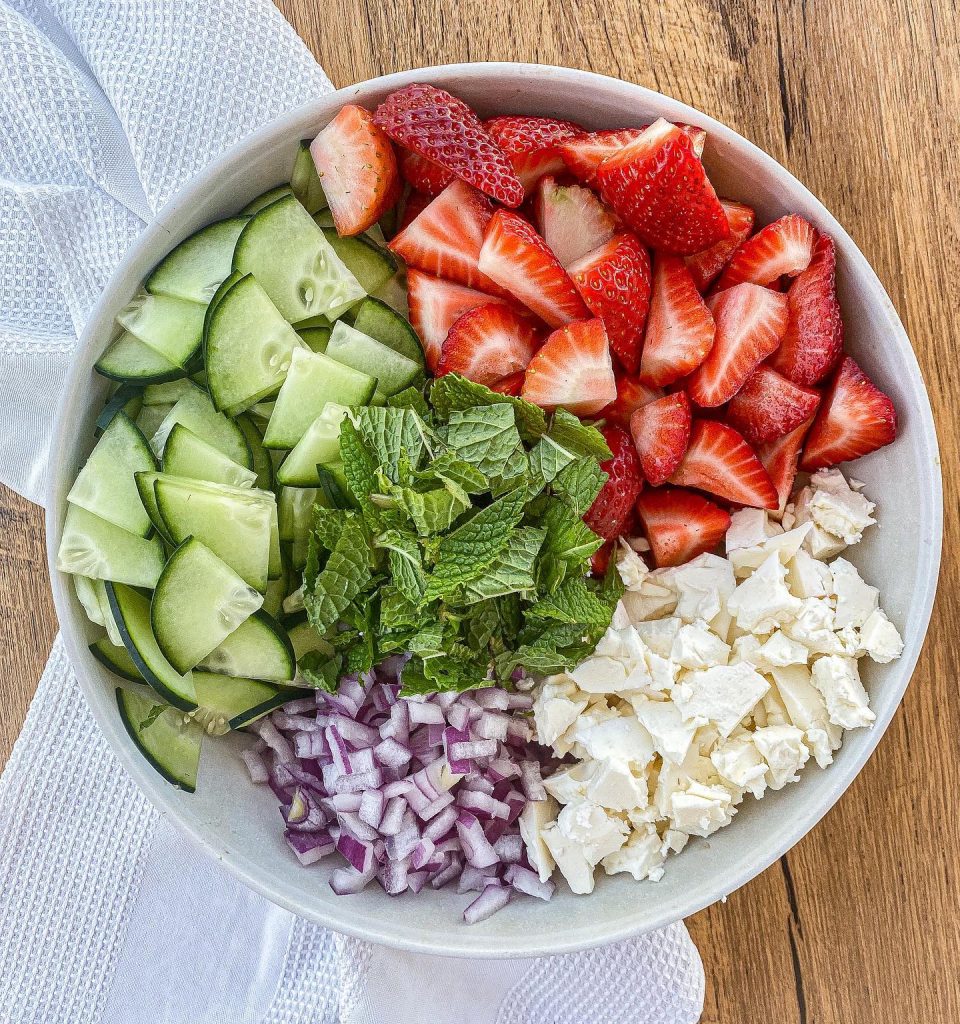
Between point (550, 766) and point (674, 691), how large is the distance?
0.86 feet

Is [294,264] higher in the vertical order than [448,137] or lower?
lower

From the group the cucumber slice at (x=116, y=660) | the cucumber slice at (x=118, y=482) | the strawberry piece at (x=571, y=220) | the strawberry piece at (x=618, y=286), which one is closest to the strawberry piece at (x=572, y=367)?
the strawberry piece at (x=618, y=286)

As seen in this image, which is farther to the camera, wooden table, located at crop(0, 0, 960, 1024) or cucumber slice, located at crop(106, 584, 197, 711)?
wooden table, located at crop(0, 0, 960, 1024)

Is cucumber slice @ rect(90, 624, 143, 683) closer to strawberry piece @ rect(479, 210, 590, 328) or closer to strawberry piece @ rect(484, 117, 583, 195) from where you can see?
strawberry piece @ rect(479, 210, 590, 328)

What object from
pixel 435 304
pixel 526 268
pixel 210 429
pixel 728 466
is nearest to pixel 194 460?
pixel 210 429

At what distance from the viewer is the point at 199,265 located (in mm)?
1284

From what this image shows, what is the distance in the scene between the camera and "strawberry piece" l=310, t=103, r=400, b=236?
125 centimetres

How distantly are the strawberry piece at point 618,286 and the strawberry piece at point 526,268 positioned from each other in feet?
0.08

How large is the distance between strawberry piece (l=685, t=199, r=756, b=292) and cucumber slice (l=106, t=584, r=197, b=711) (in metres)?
0.93

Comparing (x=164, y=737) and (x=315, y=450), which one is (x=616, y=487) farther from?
(x=164, y=737)

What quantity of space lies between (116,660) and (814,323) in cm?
110

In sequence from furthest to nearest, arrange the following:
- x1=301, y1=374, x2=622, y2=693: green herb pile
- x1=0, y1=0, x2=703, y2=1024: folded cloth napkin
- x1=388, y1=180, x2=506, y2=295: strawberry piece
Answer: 1. x1=0, y1=0, x2=703, y2=1024: folded cloth napkin
2. x1=388, y1=180, x2=506, y2=295: strawberry piece
3. x1=301, y1=374, x2=622, y2=693: green herb pile

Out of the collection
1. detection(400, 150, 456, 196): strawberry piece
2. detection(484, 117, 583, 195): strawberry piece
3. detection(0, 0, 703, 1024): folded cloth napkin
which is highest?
detection(484, 117, 583, 195): strawberry piece

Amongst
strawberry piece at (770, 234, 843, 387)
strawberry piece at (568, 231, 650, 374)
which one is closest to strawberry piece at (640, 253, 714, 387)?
strawberry piece at (568, 231, 650, 374)
